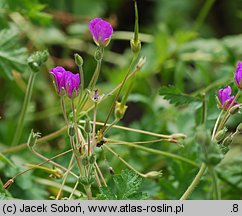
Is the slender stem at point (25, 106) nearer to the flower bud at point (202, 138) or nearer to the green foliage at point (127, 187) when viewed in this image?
the green foliage at point (127, 187)

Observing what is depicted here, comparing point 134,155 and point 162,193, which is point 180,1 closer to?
point 134,155

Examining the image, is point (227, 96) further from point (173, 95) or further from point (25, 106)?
point (25, 106)

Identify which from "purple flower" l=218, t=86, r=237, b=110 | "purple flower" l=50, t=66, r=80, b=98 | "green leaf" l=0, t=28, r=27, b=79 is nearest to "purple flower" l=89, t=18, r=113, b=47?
"purple flower" l=50, t=66, r=80, b=98

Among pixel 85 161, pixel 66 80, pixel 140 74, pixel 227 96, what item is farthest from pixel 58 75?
pixel 140 74

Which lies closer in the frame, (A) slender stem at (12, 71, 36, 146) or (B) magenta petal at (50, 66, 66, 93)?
(B) magenta petal at (50, 66, 66, 93)

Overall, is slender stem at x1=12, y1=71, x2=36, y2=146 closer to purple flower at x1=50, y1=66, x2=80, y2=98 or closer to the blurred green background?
the blurred green background

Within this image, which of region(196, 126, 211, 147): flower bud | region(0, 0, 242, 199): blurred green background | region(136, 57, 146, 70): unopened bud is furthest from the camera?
region(0, 0, 242, 199): blurred green background
